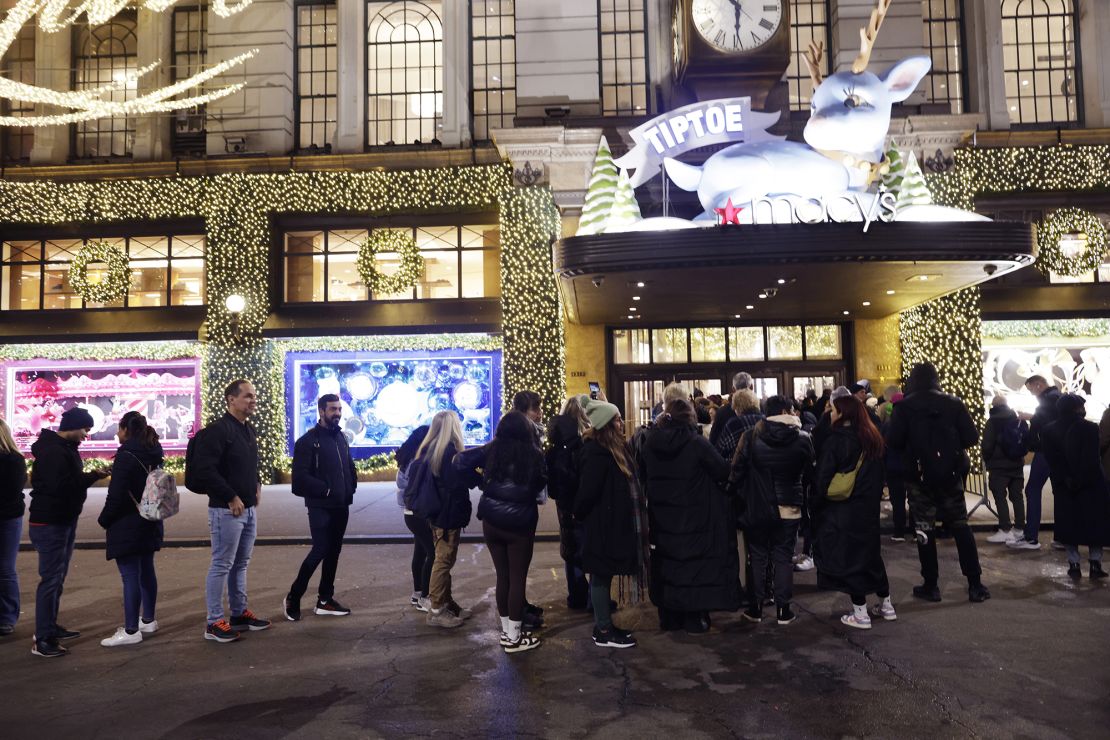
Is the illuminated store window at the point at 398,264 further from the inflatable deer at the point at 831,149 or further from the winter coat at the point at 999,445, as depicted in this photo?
the winter coat at the point at 999,445

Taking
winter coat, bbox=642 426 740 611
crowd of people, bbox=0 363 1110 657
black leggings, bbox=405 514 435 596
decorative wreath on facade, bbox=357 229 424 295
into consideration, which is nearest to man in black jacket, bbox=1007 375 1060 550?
crowd of people, bbox=0 363 1110 657

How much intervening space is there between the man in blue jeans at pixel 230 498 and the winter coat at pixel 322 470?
388 mm

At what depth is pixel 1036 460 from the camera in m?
9.94

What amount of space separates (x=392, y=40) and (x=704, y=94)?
8.56m

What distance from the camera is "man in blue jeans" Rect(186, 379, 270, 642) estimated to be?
21.2 ft

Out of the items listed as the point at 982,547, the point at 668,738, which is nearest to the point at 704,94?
the point at 982,547

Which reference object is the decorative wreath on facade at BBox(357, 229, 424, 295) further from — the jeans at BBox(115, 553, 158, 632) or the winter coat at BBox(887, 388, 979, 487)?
the winter coat at BBox(887, 388, 979, 487)

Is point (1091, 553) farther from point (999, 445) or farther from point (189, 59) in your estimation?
point (189, 59)

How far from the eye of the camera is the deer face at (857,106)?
12562 mm

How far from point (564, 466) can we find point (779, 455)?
1.85m

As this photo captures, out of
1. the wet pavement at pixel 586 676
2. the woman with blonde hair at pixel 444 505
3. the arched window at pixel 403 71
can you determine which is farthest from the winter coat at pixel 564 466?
the arched window at pixel 403 71

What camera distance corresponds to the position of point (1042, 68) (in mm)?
19828

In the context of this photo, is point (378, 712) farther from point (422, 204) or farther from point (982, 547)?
point (422, 204)

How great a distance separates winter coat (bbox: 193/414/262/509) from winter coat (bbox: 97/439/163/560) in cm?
57
